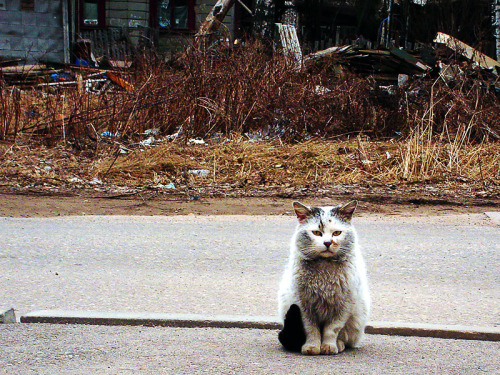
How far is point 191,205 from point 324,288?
256 inches

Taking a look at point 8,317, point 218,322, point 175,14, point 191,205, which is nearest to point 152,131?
point 191,205

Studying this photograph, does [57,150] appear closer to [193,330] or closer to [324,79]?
[324,79]

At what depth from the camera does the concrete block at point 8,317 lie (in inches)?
176

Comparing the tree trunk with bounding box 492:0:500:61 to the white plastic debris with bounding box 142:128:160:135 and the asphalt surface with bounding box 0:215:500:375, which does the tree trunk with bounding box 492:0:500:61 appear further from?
the asphalt surface with bounding box 0:215:500:375

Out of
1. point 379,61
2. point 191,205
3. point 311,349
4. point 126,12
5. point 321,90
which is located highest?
point 126,12


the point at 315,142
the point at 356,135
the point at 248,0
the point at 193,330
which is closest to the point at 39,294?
the point at 193,330

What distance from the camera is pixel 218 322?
→ 14.8 ft

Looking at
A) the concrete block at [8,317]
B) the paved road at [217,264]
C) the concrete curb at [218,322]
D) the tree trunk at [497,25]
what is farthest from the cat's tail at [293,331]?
the tree trunk at [497,25]

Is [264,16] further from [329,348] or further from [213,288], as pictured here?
[329,348]

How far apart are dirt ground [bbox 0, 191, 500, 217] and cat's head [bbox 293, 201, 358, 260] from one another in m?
5.58

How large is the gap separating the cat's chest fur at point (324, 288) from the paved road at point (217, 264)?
1.34 metres

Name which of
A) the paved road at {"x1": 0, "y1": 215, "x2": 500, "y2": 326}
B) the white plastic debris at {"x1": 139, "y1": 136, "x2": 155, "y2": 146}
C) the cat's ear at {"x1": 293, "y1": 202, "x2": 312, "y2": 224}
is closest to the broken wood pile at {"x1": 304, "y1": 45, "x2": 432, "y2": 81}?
the white plastic debris at {"x1": 139, "y1": 136, "x2": 155, "y2": 146}

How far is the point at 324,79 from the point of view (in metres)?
15.1

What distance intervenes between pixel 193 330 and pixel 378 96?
11.0 meters
